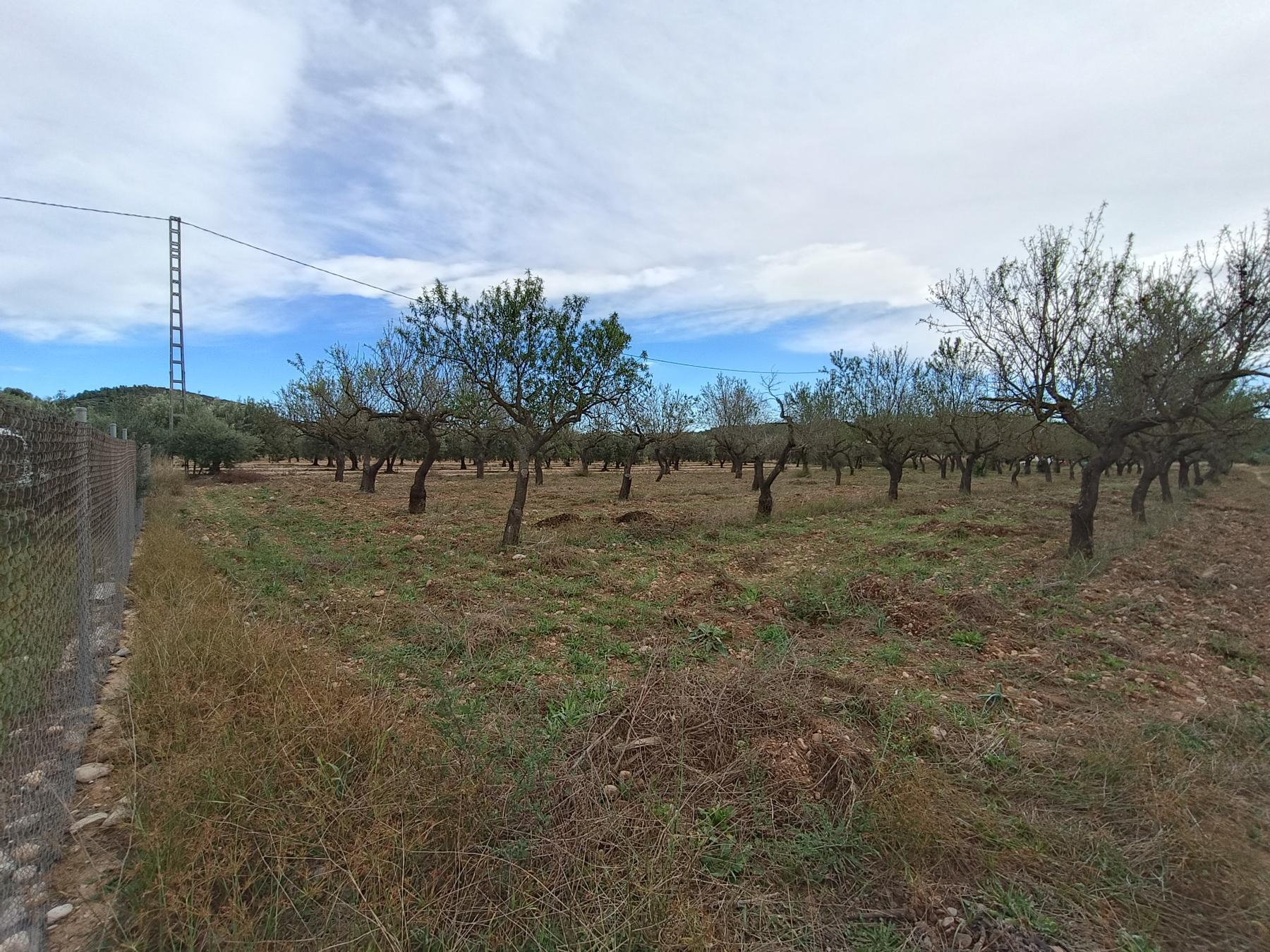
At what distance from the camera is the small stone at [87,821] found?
258 centimetres

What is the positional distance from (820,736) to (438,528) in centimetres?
1214

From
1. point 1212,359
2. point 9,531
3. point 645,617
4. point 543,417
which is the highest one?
point 1212,359

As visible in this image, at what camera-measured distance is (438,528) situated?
14.0m

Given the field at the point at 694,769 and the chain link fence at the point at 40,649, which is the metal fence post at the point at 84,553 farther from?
the field at the point at 694,769

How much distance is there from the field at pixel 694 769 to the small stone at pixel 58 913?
0.19 metres

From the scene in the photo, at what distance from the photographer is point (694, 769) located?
3191 mm

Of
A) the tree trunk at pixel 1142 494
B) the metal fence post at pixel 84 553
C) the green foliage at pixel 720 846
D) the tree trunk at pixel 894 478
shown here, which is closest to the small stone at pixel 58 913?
the metal fence post at pixel 84 553

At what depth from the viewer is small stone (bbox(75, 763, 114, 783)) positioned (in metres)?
3.03

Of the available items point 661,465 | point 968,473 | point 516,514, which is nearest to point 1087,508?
point 516,514

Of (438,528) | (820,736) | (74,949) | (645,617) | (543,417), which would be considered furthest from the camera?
(438,528)

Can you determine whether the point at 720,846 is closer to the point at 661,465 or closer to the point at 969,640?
the point at 969,640

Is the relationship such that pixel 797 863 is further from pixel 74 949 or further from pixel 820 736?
pixel 74 949

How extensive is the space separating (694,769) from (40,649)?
3.54 m

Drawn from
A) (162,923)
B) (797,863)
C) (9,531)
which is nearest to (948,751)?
(797,863)
